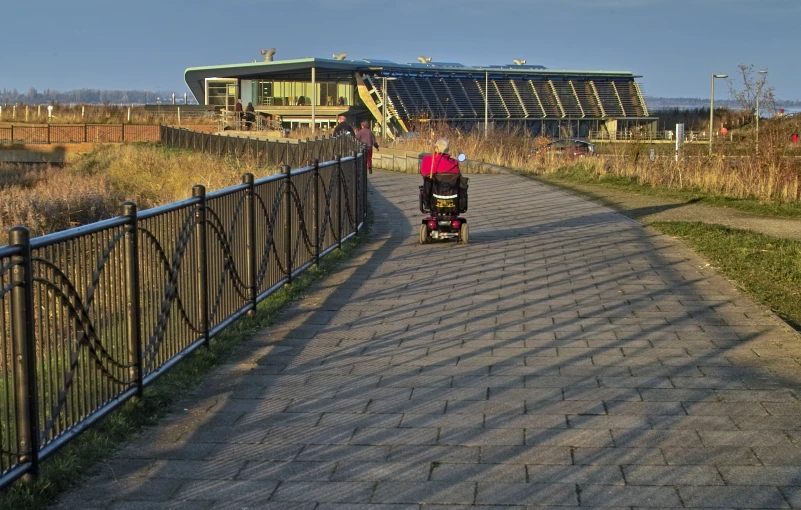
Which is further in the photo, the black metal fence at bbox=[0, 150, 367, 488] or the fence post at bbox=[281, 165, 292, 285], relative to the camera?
the fence post at bbox=[281, 165, 292, 285]

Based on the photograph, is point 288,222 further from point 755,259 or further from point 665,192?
point 665,192

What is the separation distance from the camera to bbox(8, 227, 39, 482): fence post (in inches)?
175

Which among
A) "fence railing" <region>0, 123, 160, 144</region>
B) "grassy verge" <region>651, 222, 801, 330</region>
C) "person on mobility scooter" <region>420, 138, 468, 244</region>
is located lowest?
"grassy verge" <region>651, 222, 801, 330</region>

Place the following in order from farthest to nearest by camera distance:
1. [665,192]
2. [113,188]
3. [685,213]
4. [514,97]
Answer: [514,97] < [113,188] < [665,192] < [685,213]

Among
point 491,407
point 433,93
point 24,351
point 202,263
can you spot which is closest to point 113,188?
point 202,263

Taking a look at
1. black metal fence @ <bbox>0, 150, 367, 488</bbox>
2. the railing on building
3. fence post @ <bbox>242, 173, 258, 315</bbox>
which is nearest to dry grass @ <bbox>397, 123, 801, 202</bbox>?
fence post @ <bbox>242, 173, 258, 315</bbox>

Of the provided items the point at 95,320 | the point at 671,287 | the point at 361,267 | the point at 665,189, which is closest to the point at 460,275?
the point at 361,267

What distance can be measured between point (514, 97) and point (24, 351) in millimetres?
75594

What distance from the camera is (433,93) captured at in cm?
7419

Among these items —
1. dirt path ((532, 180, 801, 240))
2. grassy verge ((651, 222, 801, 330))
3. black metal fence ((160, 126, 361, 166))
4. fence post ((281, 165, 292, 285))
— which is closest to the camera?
grassy verge ((651, 222, 801, 330))

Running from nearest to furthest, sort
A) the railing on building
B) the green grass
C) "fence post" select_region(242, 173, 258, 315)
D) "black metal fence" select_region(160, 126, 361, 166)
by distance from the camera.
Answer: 1. "fence post" select_region(242, 173, 258, 315)
2. the green grass
3. "black metal fence" select_region(160, 126, 361, 166)
4. the railing on building

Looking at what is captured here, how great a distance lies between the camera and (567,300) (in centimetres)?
944

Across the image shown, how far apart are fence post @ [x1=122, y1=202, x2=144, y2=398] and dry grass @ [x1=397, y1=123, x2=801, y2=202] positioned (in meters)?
16.2

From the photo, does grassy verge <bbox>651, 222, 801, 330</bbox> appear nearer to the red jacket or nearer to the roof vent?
the red jacket
